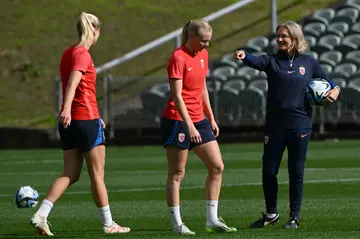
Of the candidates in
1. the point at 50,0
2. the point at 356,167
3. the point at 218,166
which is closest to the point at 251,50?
the point at 50,0

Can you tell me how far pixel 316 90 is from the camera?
35.5ft

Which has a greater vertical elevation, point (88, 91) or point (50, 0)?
point (50, 0)

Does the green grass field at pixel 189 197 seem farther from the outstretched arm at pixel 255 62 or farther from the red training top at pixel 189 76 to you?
the outstretched arm at pixel 255 62

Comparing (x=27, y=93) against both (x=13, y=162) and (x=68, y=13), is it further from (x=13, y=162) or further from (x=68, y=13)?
(x=13, y=162)

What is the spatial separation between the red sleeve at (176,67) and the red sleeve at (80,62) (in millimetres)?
734

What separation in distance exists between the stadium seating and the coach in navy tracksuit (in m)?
15.8

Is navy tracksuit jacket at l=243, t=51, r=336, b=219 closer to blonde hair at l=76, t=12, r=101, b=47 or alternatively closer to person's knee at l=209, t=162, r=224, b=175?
person's knee at l=209, t=162, r=224, b=175

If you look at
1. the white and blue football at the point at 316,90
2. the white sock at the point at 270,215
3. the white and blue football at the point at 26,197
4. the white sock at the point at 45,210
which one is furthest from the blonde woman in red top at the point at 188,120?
the white and blue football at the point at 26,197

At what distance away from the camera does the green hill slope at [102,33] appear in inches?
1334

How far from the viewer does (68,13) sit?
37.9m

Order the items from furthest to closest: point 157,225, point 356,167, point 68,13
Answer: point 68,13 < point 356,167 < point 157,225

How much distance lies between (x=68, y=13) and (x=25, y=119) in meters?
6.64

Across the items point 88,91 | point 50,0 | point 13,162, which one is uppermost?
point 50,0

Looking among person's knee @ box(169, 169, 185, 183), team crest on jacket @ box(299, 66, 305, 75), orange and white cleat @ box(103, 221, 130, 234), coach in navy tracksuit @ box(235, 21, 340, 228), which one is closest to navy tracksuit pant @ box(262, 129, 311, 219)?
coach in navy tracksuit @ box(235, 21, 340, 228)
